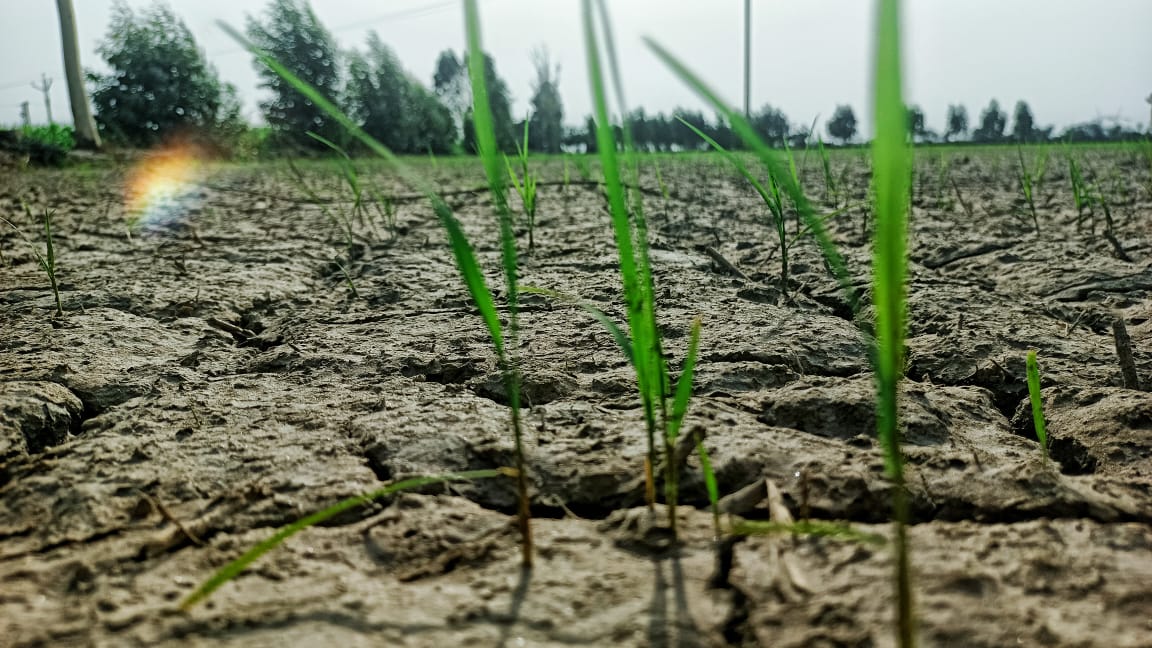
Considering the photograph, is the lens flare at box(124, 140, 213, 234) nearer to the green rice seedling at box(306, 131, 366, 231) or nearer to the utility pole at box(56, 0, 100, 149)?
the green rice seedling at box(306, 131, 366, 231)

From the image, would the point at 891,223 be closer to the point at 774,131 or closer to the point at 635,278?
the point at 635,278

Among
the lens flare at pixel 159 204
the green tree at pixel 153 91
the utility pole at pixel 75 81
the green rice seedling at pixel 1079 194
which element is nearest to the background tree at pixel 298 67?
the green tree at pixel 153 91

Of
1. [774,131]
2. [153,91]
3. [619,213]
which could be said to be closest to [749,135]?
[619,213]

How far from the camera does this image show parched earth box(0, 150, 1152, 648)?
1.52 ft

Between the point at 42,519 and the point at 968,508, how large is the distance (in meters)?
0.76

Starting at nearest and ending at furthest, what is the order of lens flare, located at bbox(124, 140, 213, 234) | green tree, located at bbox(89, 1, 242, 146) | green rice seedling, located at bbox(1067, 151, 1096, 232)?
green rice seedling, located at bbox(1067, 151, 1096, 232), lens flare, located at bbox(124, 140, 213, 234), green tree, located at bbox(89, 1, 242, 146)

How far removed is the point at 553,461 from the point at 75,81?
36.7 ft

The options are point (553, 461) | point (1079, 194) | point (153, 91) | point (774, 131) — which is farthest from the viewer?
point (153, 91)

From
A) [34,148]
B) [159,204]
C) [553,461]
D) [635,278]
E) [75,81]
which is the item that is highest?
[75,81]

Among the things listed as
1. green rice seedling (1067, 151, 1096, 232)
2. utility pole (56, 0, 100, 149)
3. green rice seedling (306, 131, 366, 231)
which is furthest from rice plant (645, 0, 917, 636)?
utility pole (56, 0, 100, 149)

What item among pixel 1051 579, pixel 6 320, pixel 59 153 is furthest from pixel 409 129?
pixel 1051 579

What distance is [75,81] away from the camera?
9.38 m

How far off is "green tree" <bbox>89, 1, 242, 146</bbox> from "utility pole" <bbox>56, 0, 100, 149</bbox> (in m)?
3.61

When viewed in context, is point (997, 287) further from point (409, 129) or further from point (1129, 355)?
point (409, 129)
